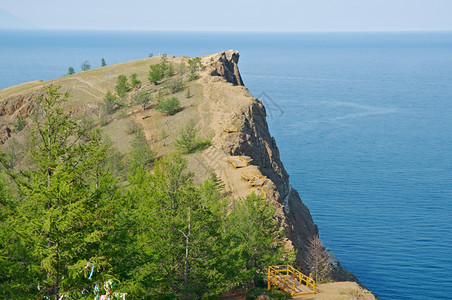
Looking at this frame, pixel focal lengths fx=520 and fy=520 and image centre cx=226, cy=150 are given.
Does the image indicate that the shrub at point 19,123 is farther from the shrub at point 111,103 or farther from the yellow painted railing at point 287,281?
the yellow painted railing at point 287,281

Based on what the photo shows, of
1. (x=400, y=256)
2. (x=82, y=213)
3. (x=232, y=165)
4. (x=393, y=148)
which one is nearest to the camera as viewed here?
(x=82, y=213)

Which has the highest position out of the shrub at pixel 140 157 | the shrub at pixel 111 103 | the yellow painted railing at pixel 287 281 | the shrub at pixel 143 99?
the shrub at pixel 143 99

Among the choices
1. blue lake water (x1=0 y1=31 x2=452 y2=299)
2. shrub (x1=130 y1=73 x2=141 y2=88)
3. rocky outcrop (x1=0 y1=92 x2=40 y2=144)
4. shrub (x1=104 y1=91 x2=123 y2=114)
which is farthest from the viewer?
shrub (x1=130 y1=73 x2=141 y2=88)

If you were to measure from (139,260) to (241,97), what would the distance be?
48665mm

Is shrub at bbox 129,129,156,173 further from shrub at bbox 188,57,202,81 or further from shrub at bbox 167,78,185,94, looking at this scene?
shrub at bbox 188,57,202,81

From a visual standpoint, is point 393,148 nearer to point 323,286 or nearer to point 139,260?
point 323,286

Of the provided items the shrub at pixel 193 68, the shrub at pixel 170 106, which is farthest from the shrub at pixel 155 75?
the shrub at pixel 170 106

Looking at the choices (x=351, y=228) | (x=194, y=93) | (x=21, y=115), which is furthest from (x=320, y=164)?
(x=21, y=115)

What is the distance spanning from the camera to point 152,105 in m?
85.5

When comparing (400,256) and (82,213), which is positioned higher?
(82,213)

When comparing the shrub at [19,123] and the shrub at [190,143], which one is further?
the shrub at [19,123]

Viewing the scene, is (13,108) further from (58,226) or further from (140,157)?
(58,226)

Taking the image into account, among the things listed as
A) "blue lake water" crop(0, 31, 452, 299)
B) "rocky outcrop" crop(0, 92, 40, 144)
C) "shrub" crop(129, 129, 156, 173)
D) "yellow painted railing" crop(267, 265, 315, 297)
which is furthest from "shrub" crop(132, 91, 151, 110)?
"yellow painted railing" crop(267, 265, 315, 297)

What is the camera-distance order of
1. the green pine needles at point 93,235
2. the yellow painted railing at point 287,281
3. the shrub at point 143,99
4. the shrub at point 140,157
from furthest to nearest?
the shrub at point 143,99
the shrub at point 140,157
the yellow painted railing at point 287,281
the green pine needles at point 93,235
